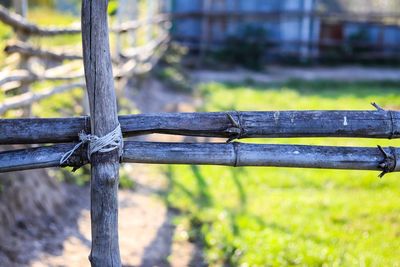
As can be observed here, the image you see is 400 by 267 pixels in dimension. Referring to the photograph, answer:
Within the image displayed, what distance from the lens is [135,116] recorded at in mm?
2707

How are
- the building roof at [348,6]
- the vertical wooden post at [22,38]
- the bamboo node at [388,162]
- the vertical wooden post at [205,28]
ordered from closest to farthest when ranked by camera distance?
1. the bamboo node at [388,162]
2. the vertical wooden post at [22,38]
3. the vertical wooden post at [205,28]
4. the building roof at [348,6]

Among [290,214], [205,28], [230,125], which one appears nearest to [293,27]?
[205,28]

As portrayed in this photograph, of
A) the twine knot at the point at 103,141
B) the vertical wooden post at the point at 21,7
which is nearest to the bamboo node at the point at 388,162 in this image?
the twine knot at the point at 103,141

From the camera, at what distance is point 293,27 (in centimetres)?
1630

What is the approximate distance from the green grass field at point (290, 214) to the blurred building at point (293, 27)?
338 inches

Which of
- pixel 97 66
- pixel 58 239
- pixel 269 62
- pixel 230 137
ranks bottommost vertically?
pixel 269 62

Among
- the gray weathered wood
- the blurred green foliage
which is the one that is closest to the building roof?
the blurred green foliage

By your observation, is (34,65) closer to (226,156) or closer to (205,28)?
(226,156)

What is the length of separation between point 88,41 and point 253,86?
33.5ft

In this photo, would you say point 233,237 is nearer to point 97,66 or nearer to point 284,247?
point 284,247

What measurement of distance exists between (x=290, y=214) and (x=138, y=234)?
1347 millimetres

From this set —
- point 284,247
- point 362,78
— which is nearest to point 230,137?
point 284,247

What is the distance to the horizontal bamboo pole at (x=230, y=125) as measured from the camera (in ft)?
8.71

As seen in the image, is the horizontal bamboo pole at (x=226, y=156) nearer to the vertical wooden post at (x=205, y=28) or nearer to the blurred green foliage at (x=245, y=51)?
the blurred green foliage at (x=245, y=51)
